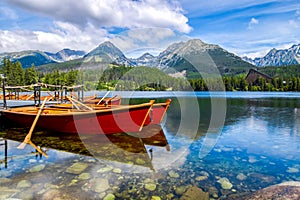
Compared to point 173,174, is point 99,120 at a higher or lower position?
higher

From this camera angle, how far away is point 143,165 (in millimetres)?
9586

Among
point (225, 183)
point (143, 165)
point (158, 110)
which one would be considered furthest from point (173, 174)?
point (158, 110)

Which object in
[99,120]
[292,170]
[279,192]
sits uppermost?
[99,120]

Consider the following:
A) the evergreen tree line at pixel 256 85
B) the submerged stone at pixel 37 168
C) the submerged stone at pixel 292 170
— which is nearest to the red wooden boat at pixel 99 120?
the submerged stone at pixel 37 168

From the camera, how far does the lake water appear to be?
7.30 m

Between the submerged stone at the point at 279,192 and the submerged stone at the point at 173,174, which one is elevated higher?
the submerged stone at the point at 279,192

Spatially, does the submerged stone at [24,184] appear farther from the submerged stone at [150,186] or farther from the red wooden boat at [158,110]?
the red wooden boat at [158,110]

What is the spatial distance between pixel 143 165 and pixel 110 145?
3750 mm

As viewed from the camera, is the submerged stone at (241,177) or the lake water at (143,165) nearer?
the lake water at (143,165)

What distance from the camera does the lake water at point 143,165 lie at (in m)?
7.30

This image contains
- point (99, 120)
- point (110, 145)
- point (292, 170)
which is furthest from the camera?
point (99, 120)

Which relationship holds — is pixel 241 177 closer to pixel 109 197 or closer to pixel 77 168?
pixel 109 197

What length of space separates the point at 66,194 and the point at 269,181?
7.13m

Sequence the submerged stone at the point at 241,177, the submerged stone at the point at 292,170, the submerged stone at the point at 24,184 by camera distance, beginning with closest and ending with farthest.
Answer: the submerged stone at the point at 24,184 → the submerged stone at the point at 241,177 → the submerged stone at the point at 292,170
